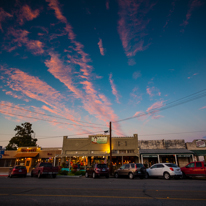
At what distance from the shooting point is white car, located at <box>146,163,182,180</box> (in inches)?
624

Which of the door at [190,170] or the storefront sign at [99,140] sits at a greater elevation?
the storefront sign at [99,140]

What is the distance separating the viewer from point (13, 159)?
37.6 m

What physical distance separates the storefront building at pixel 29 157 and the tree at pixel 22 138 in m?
27.2

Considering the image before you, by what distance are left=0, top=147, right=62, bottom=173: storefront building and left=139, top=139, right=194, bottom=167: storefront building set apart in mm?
17644

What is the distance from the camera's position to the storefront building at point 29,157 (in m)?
35.6

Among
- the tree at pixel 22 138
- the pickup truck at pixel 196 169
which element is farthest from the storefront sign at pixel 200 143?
the tree at pixel 22 138

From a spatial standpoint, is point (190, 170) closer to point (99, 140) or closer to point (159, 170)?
point (159, 170)

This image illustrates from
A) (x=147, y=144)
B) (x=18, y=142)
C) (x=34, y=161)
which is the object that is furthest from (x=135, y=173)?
(x=18, y=142)

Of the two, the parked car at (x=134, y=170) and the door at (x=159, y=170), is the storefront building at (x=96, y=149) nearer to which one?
the parked car at (x=134, y=170)

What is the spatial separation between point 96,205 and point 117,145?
29800mm

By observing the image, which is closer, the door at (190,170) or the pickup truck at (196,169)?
the pickup truck at (196,169)

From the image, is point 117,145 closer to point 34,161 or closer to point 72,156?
point 72,156

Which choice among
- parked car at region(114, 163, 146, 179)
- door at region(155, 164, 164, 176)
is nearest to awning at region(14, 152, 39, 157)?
parked car at region(114, 163, 146, 179)

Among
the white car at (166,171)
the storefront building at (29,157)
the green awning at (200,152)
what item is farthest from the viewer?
the storefront building at (29,157)
